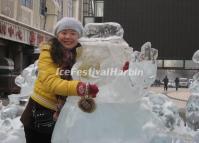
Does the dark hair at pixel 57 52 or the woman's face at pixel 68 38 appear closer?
the dark hair at pixel 57 52

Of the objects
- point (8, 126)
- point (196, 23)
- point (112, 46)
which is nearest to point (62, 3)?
point (196, 23)

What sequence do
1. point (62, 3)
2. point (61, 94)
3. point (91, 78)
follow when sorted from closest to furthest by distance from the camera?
point (61, 94)
point (91, 78)
point (62, 3)

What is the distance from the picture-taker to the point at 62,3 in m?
40.6

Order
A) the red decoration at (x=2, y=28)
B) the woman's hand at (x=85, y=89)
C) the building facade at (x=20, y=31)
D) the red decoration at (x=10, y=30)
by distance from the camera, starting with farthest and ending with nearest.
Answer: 1. the red decoration at (x=10, y=30)
2. the red decoration at (x=2, y=28)
3. the building facade at (x=20, y=31)
4. the woman's hand at (x=85, y=89)

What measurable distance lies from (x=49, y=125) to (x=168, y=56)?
188 ft

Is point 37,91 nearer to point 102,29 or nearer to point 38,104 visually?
point 38,104

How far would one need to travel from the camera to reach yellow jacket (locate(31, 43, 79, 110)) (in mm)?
2682

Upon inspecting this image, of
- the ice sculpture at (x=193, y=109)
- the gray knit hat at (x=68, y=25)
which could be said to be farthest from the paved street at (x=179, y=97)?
the gray knit hat at (x=68, y=25)

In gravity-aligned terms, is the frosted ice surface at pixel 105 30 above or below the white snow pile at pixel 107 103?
above

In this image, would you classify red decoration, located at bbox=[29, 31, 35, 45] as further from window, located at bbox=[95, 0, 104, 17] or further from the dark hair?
window, located at bbox=[95, 0, 104, 17]

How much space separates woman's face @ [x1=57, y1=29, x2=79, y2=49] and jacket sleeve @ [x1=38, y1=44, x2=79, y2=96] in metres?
0.10

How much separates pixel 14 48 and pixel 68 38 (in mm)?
24815

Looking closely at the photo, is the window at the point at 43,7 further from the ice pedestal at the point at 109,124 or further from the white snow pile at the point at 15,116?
the ice pedestal at the point at 109,124

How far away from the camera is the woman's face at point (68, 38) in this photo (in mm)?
2973
